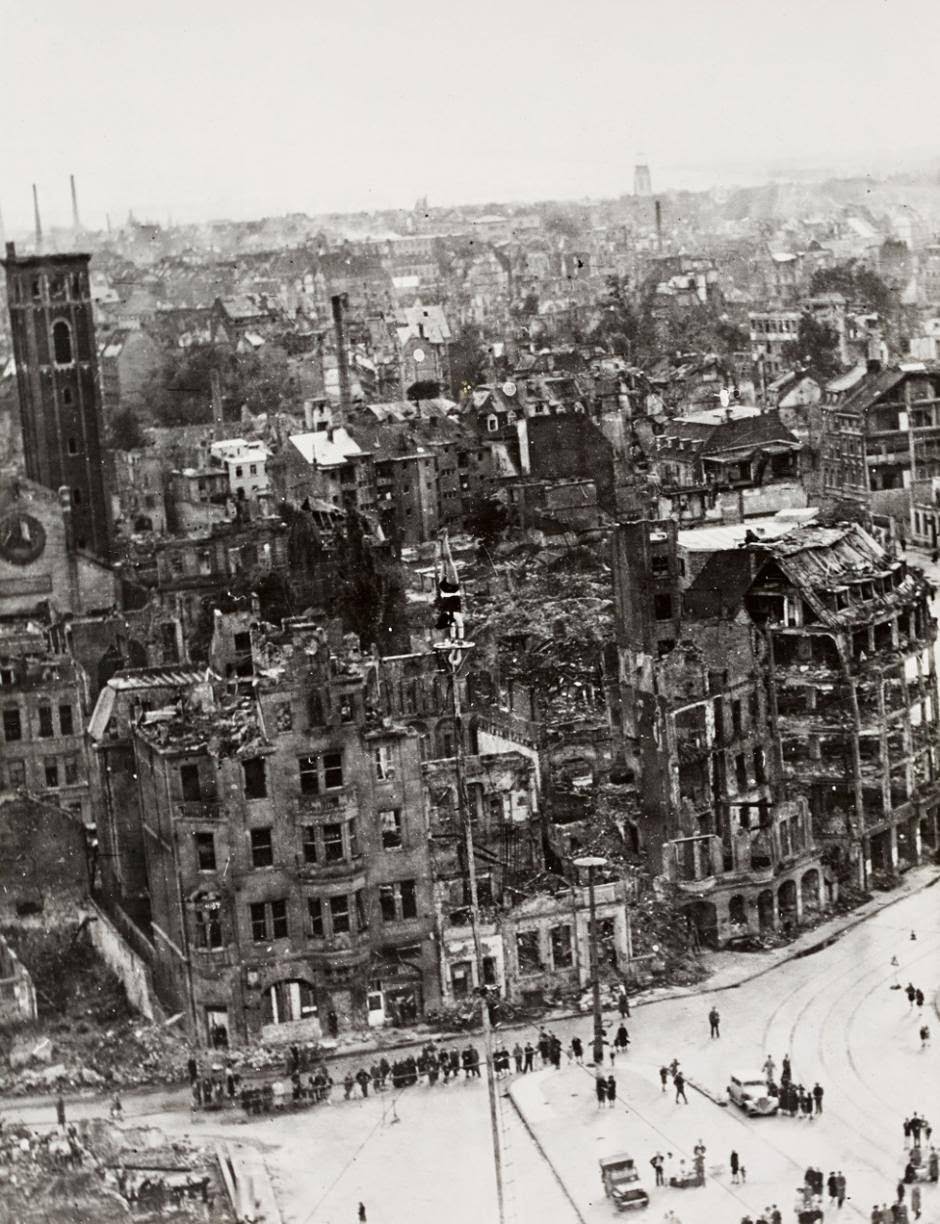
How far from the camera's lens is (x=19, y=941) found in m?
31.4

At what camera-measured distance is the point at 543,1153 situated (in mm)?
26328

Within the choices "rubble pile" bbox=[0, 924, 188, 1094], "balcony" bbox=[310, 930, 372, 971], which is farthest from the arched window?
"balcony" bbox=[310, 930, 372, 971]

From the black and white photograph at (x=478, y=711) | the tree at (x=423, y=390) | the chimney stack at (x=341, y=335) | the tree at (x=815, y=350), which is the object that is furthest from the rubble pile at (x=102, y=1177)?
the tree at (x=815, y=350)

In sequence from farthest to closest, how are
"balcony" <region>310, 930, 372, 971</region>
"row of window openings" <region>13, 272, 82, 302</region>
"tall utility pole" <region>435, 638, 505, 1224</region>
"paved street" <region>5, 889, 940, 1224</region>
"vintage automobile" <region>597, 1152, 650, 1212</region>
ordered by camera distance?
"row of window openings" <region>13, 272, 82, 302</region> → "balcony" <region>310, 930, 372, 971</region> → "tall utility pole" <region>435, 638, 505, 1224</region> → "paved street" <region>5, 889, 940, 1224</region> → "vintage automobile" <region>597, 1152, 650, 1212</region>

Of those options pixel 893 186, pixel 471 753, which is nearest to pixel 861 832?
pixel 471 753

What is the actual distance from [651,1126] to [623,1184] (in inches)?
63.3

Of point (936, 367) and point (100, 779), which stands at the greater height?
point (936, 367)

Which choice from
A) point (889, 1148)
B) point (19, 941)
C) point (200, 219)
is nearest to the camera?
point (889, 1148)

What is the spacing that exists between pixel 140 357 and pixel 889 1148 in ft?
73.8

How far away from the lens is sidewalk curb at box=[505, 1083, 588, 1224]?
993 inches

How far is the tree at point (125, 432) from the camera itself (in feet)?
127

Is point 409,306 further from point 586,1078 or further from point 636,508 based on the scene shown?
point 586,1078

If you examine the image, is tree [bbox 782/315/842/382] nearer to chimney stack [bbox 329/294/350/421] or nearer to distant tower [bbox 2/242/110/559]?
chimney stack [bbox 329/294/350/421]

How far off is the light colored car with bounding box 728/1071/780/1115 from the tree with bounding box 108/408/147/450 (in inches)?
715
